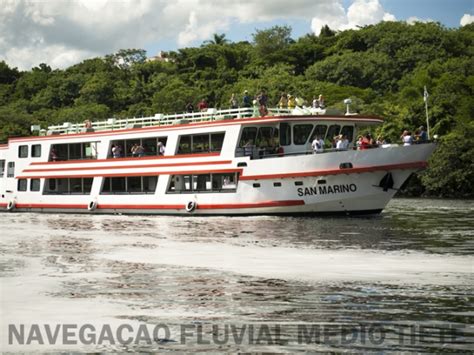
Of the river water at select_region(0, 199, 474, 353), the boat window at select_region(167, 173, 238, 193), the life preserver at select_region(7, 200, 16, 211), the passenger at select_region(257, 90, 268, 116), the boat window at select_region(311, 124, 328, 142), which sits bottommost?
the river water at select_region(0, 199, 474, 353)

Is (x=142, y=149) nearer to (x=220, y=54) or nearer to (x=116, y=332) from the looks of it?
(x=116, y=332)

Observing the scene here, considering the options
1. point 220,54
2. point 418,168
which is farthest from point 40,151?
point 220,54

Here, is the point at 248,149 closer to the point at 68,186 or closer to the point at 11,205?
the point at 68,186

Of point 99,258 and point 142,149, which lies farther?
point 142,149

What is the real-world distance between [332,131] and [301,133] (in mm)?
1507

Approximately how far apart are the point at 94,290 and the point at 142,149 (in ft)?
82.4

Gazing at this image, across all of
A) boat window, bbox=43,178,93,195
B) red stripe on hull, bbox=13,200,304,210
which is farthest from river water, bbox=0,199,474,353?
boat window, bbox=43,178,93,195

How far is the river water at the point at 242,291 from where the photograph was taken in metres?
11.3

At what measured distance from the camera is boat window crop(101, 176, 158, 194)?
130 ft

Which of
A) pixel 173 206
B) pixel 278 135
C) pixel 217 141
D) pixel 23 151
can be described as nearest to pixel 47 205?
pixel 23 151

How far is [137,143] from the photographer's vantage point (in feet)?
134

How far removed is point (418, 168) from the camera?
33.5 metres

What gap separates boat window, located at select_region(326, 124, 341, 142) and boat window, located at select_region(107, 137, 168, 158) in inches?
298

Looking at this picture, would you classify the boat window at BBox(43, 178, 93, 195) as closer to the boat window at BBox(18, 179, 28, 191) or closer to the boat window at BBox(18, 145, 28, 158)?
the boat window at BBox(18, 179, 28, 191)
